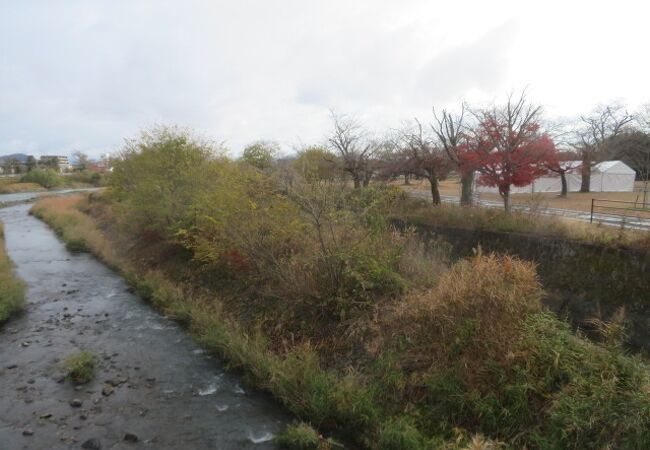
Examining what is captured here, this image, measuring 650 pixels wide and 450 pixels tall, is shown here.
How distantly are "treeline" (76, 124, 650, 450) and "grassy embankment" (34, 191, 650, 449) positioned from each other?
0.08ft

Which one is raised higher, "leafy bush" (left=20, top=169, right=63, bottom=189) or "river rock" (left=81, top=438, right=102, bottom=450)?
"leafy bush" (left=20, top=169, right=63, bottom=189)

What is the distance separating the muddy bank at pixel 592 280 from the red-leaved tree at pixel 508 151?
5.25m

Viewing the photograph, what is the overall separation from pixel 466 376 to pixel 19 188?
8978 centimetres

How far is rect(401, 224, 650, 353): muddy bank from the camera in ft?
39.7

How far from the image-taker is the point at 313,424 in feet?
25.3

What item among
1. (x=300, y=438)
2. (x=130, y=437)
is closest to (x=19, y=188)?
(x=130, y=437)

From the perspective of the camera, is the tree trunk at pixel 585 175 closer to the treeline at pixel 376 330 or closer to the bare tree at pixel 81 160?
the treeline at pixel 376 330

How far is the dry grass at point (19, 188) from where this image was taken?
237 feet

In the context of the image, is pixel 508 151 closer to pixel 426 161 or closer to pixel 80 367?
pixel 426 161

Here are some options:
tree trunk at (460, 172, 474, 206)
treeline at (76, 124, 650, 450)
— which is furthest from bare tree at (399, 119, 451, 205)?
treeline at (76, 124, 650, 450)

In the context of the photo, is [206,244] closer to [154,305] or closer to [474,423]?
[154,305]

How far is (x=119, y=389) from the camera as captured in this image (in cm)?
914

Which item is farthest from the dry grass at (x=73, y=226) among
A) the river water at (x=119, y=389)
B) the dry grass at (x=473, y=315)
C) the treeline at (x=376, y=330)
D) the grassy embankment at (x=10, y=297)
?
the dry grass at (x=473, y=315)

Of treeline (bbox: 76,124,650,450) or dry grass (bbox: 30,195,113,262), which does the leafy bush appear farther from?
treeline (bbox: 76,124,650,450)
